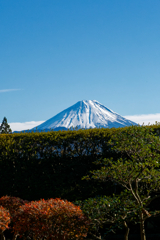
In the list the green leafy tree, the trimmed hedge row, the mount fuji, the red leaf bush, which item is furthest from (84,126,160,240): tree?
the mount fuji

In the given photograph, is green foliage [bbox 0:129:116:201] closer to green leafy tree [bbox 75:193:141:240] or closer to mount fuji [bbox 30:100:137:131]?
green leafy tree [bbox 75:193:141:240]

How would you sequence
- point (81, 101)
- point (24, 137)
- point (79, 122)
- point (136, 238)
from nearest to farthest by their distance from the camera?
point (136, 238), point (24, 137), point (79, 122), point (81, 101)

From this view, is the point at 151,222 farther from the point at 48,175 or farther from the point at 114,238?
the point at 48,175

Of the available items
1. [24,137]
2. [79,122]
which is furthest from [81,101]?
[24,137]

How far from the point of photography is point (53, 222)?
5.52 m

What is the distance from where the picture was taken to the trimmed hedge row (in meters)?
8.71

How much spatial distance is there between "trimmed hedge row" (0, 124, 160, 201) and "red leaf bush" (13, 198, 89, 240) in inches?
113

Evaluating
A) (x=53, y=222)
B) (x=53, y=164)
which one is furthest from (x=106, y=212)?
(x=53, y=164)

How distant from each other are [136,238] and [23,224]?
181 inches

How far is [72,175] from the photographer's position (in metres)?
8.75

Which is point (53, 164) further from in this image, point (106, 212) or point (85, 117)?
point (85, 117)

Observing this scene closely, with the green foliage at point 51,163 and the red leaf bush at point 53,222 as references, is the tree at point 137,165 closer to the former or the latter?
the red leaf bush at point 53,222

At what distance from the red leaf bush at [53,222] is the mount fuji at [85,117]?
95076 mm

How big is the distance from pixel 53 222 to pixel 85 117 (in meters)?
100
